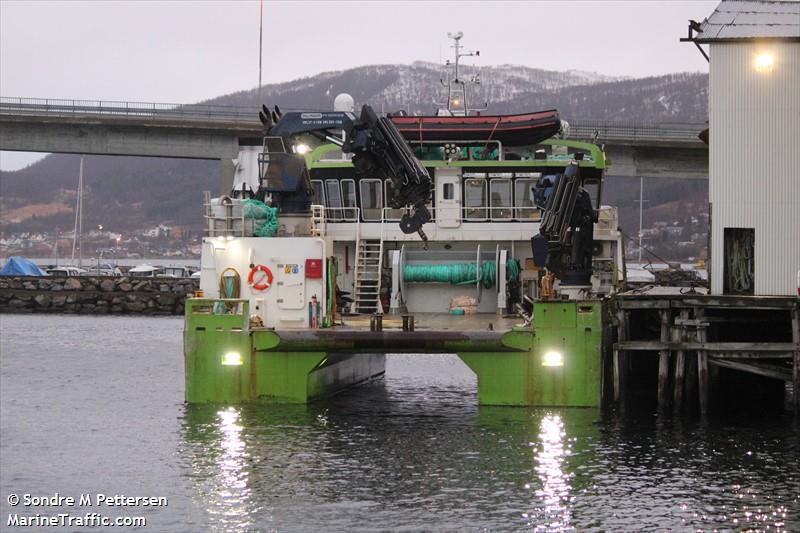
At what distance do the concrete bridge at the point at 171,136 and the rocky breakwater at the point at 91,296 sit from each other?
10541 millimetres

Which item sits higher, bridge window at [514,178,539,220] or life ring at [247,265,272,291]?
bridge window at [514,178,539,220]

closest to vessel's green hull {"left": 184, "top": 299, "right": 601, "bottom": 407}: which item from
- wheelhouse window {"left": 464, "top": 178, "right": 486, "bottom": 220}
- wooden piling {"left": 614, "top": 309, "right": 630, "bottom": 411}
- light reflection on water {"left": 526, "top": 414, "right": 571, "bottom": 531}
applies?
light reflection on water {"left": 526, "top": 414, "right": 571, "bottom": 531}

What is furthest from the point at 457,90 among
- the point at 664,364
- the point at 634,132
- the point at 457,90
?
the point at 634,132

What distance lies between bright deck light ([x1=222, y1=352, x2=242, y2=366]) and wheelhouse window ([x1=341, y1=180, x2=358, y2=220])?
705 centimetres

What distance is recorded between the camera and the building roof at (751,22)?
110 feet

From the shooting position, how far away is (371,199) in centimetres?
3703

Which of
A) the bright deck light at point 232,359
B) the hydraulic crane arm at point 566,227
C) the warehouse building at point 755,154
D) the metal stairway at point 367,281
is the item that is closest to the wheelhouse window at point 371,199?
the metal stairway at point 367,281

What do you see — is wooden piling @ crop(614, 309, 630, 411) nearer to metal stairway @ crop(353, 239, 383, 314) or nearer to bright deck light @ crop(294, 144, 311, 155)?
metal stairway @ crop(353, 239, 383, 314)

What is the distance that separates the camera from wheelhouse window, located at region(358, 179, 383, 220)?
121 ft

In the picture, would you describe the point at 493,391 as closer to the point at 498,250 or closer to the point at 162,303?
the point at 498,250

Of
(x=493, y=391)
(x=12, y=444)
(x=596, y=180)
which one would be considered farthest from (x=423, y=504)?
(x=596, y=180)

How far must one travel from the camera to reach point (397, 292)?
35.4 meters

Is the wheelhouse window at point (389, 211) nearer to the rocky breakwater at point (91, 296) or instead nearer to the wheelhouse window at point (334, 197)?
the wheelhouse window at point (334, 197)

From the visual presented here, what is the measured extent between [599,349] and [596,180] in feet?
25.3
